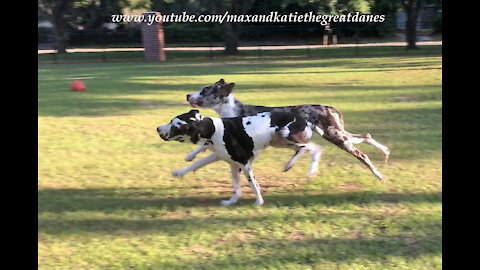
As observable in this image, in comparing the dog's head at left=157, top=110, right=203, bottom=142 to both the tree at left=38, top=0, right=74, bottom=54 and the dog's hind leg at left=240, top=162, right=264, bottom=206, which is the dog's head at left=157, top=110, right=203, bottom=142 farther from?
the tree at left=38, top=0, right=74, bottom=54

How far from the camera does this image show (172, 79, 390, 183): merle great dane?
5.98m

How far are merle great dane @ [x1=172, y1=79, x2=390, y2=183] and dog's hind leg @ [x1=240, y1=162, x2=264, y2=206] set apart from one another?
45 cm

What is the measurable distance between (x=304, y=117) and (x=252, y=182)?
3.43ft

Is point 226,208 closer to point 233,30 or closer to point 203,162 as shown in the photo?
point 203,162

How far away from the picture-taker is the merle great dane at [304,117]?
5984mm

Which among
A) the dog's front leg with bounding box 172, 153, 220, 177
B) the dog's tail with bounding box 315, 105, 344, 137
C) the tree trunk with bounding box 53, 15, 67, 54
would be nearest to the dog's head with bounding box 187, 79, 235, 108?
the dog's front leg with bounding box 172, 153, 220, 177

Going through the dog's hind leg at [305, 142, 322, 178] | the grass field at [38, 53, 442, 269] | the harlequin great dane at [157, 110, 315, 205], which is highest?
the harlequin great dane at [157, 110, 315, 205]

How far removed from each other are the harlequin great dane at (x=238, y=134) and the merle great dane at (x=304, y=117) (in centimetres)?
15

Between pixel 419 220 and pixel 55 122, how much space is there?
851 cm

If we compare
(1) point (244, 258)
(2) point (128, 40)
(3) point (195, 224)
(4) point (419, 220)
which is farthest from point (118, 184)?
(2) point (128, 40)

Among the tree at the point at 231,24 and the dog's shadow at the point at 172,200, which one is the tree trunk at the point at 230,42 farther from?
the dog's shadow at the point at 172,200

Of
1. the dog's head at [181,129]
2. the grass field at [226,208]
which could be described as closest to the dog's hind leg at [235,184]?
the grass field at [226,208]

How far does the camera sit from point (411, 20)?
107 ft

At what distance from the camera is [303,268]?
4.24 m
